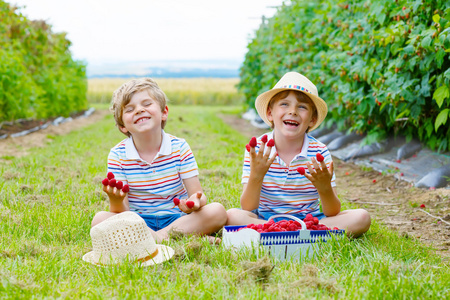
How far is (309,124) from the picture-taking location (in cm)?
304

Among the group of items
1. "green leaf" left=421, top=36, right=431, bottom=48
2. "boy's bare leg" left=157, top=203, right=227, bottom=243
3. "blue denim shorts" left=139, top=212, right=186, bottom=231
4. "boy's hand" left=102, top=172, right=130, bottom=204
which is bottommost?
"blue denim shorts" left=139, top=212, right=186, bottom=231

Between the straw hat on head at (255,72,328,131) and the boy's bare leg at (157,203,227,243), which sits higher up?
the straw hat on head at (255,72,328,131)

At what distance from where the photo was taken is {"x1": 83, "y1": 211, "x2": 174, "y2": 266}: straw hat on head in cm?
225

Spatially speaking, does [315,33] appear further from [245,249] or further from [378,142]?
[245,249]

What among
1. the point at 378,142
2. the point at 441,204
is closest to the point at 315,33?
the point at 378,142

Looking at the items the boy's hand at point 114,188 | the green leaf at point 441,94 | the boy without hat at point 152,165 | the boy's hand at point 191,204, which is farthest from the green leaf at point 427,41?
the boy's hand at point 114,188

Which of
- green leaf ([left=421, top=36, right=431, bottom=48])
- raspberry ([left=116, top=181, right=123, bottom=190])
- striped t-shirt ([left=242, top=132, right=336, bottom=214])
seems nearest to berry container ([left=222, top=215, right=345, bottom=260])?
striped t-shirt ([left=242, top=132, right=336, bottom=214])

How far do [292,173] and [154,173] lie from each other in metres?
0.92

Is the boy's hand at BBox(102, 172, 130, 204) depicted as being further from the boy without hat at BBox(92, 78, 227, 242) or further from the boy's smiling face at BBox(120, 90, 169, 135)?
the boy's smiling face at BBox(120, 90, 169, 135)

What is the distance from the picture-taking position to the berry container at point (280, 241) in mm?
2354

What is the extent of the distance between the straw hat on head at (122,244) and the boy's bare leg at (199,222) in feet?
1.48

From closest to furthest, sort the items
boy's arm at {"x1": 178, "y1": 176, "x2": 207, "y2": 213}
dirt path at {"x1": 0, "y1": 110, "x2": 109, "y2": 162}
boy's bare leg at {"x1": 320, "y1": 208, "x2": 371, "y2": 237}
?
1. boy's arm at {"x1": 178, "y1": 176, "x2": 207, "y2": 213}
2. boy's bare leg at {"x1": 320, "y1": 208, "x2": 371, "y2": 237}
3. dirt path at {"x1": 0, "y1": 110, "x2": 109, "y2": 162}

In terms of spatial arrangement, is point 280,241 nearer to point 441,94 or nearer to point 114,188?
point 114,188

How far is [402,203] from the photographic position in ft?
13.5
